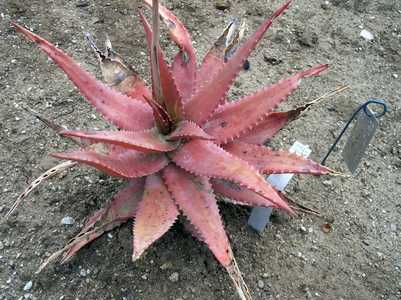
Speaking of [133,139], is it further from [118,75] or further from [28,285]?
[28,285]

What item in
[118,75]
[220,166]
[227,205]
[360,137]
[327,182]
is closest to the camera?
[220,166]

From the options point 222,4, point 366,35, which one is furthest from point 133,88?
point 366,35

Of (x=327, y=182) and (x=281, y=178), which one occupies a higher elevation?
(x=281, y=178)

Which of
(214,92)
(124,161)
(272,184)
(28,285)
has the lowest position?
(28,285)

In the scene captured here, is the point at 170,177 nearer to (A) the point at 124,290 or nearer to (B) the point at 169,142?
(B) the point at 169,142

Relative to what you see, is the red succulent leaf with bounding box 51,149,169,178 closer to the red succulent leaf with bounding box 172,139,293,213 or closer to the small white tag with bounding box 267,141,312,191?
the red succulent leaf with bounding box 172,139,293,213

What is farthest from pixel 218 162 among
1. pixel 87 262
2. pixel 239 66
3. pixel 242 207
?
pixel 87 262

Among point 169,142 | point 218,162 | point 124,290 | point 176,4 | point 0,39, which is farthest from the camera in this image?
point 176,4

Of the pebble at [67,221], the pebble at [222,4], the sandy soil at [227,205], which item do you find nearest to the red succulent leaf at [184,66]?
the sandy soil at [227,205]
